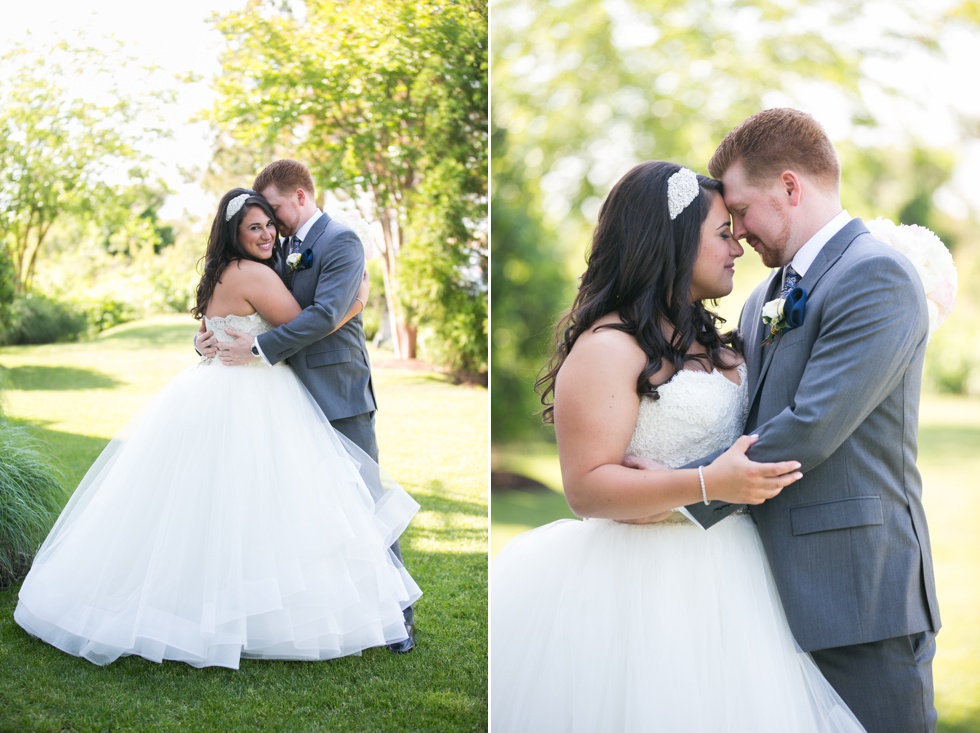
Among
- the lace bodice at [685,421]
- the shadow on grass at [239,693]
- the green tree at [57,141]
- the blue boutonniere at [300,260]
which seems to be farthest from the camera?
the green tree at [57,141]

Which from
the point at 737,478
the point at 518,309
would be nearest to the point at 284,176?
the point at 737,478

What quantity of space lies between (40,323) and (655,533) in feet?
11.5

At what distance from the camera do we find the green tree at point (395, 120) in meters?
5.31

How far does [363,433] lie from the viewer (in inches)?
137

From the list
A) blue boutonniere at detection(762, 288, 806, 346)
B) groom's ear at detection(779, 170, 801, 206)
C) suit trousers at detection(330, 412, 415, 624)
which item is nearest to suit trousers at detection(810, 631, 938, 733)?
blue boutonniere at detection(762, 288, 806, 346)

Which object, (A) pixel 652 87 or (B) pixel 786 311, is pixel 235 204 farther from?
(A) pixel 652 87

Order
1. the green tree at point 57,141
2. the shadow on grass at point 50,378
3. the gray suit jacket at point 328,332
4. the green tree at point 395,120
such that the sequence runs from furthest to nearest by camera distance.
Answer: the green tree at point 395,120 < the green tree at point 57,141 < the shadow on grass at point 50,378 < the gray suit jacket at point 328,332

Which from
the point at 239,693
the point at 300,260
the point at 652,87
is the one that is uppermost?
the point at 652,87

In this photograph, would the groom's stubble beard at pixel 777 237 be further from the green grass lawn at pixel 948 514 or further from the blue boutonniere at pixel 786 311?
the green grass lawn at pixel 948 514

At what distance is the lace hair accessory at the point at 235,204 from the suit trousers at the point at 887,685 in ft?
8.08

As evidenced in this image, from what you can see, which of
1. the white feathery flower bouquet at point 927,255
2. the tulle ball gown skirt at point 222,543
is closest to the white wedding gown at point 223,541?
the tulle ball gown skirt at point 222,543

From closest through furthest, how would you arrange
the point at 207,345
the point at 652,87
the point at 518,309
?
1. the point at 207,345
2. the point at 518,309
3. the point at 652,87

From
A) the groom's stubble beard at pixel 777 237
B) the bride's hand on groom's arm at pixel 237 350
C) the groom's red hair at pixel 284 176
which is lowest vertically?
the bride's hand on groom's arm at pixel 237 350

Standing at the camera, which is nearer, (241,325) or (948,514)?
(241,325)
